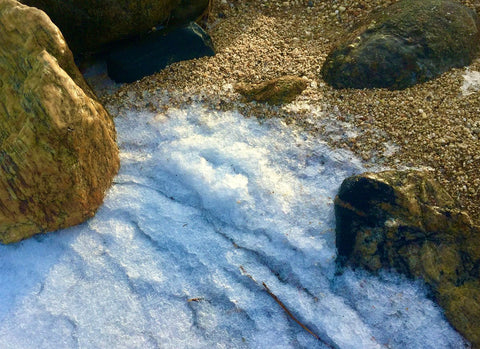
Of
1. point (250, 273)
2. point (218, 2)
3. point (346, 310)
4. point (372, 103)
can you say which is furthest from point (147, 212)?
point (218, 2)

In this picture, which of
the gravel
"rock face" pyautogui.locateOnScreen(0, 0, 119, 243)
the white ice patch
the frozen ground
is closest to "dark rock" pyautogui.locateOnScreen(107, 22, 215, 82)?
the gravel

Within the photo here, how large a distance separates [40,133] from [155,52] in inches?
56.6

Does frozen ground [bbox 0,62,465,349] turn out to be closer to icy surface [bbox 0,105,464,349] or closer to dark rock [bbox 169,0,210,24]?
icy surface [bbox 0,105,464,349]

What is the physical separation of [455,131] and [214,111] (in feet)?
6.18

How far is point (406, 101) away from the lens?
3.22 meters

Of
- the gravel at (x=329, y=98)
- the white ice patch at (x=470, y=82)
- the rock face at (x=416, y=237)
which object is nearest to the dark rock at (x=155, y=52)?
the gravel at (x=329, y=98)

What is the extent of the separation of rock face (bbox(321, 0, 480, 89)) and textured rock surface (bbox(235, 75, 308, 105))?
28 cm

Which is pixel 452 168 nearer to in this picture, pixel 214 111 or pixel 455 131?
pixel 455 131

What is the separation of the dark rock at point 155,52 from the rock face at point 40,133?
71cm

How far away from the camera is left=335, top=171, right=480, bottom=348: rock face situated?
2.40 m

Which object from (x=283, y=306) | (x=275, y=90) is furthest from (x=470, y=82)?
(x=283, y=306)

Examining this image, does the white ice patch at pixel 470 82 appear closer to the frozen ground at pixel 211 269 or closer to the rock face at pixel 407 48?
the rock face at pixel 407 48

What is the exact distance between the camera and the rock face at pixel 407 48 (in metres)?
3.30

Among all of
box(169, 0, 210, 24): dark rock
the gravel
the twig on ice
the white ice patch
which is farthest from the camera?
box(169, 0, 210, 24): dark rock
